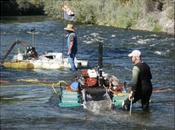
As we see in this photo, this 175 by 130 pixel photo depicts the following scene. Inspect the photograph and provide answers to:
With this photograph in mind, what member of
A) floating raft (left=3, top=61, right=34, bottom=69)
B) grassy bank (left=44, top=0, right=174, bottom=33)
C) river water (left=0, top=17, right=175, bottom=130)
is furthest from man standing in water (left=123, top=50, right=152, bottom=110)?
grassy bank (left=44, top=0, right=174, bottom=33)

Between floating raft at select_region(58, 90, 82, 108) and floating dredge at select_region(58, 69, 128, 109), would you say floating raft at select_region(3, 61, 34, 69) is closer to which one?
floating dredge at select_region(58, 69, 128, 109)

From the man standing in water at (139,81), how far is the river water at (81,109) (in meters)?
0.55

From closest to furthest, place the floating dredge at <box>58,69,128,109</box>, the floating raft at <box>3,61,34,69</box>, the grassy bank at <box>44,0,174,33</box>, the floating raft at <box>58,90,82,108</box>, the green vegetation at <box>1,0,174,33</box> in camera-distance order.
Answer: the floating dredge at <box>58,69,128,109</box>
the floating raft at <box>58,90,82,108</box>
the floating raft at <box>3,61,34,69</box>
the green vegetation at <box>1,0,174,33</box>
the grassy bank at <box>44,0,174,33</box>

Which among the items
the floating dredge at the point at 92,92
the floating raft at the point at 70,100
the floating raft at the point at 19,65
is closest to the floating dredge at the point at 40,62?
the floating raft at the point at 19,65

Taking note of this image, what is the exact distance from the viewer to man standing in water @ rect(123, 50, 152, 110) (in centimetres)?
1650

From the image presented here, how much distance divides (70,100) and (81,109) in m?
0.66

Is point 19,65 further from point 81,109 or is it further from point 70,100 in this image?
point 81,109

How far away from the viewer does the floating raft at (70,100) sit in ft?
59.1

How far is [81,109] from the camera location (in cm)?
1773

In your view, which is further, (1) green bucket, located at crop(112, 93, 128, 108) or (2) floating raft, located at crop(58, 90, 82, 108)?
(2) floating raft, located at crop(58, 90, 82, 108)

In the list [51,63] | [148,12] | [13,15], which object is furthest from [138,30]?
[13,15]

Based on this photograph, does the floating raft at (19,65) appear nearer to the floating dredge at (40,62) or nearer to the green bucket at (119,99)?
the floating dredge at (40,62)

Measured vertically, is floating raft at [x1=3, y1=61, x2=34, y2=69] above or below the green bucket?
below

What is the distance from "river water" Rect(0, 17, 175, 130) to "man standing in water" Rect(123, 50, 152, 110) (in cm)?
55
